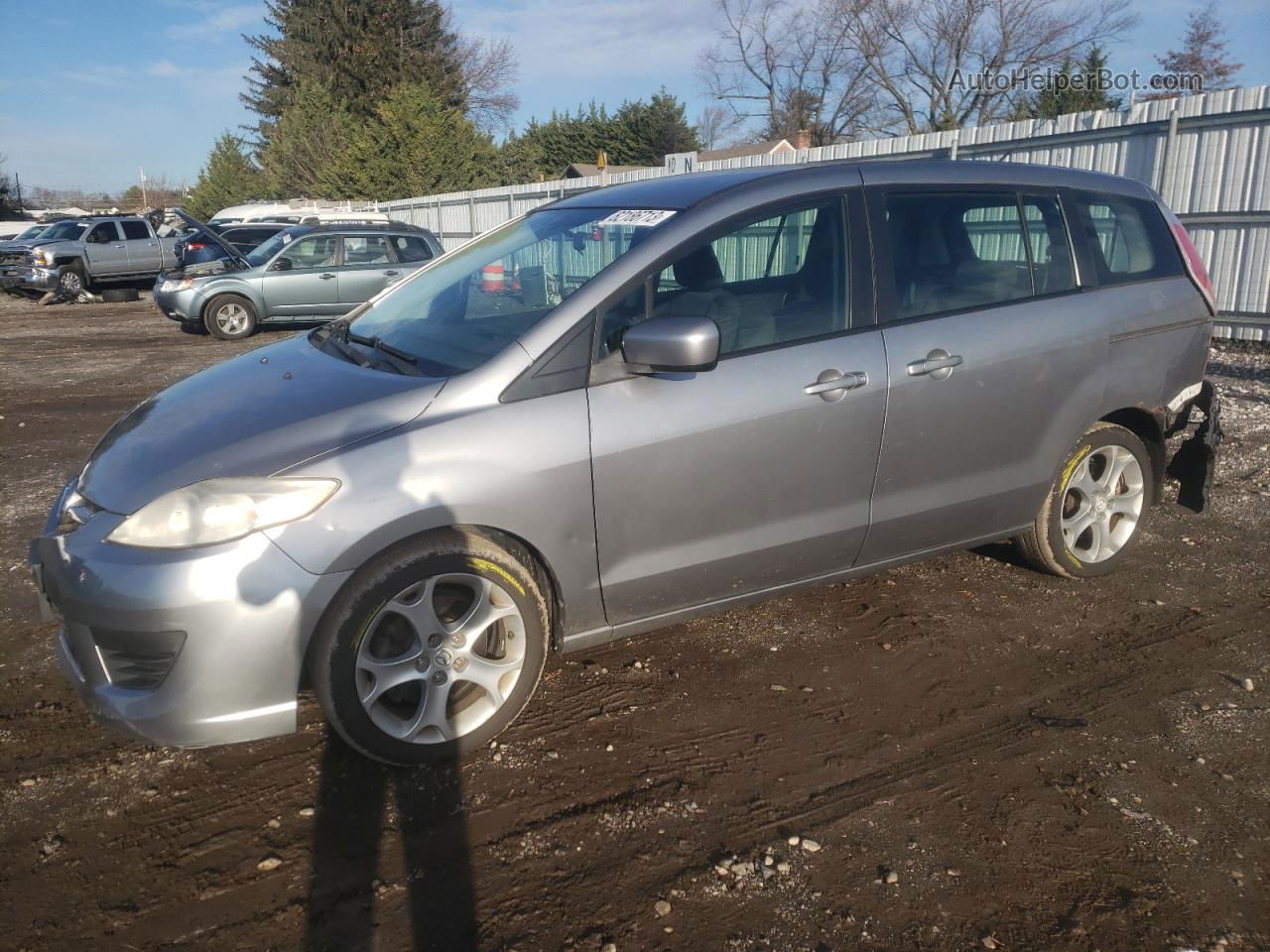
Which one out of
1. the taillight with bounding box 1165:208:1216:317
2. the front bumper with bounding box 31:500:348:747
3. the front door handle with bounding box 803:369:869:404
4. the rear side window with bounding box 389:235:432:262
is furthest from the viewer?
the rear side window with bounding box 389:235:432:262

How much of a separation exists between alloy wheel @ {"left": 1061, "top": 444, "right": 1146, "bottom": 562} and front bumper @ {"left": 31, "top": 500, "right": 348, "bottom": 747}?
10.8ft

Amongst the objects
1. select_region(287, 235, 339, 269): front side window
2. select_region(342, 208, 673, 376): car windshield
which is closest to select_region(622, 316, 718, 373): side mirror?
select_region(342, 208, 673, 376): car windshield

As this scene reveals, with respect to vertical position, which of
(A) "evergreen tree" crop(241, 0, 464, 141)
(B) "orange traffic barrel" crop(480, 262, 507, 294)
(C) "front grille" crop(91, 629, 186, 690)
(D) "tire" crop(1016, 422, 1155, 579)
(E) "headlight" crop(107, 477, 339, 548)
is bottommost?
(D) "tire" crop(1016, 422, 1155, 579)

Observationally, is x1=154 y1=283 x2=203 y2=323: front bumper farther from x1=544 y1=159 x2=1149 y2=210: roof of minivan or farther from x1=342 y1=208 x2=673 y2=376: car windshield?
x1=544 y1=159 x2=1149 y2=210: roof of minivan

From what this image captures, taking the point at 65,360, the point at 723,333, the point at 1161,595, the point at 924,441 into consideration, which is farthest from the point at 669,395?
the point at 65,360

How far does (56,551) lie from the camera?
113 inches

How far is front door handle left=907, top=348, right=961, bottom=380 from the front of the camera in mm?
3602

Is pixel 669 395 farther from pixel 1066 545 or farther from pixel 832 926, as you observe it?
pixel 1066 545

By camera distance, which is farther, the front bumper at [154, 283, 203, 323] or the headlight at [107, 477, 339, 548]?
the front bumper at [154, 283, 203, 323]

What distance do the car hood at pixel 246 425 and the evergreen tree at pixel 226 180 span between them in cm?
5389

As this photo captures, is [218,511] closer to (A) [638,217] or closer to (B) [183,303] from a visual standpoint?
(A) [638,217]

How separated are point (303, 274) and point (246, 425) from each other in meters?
12.6

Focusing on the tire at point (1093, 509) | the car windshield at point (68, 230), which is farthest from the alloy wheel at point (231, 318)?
the tire at point (1093, 509)

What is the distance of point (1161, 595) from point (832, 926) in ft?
9.22
